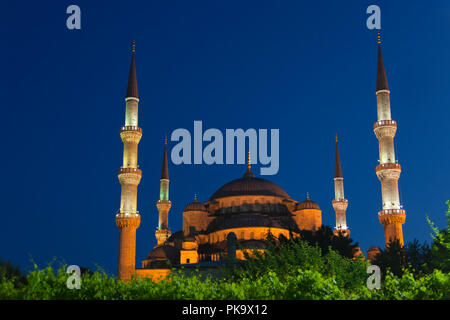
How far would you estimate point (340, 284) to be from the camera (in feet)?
58.0

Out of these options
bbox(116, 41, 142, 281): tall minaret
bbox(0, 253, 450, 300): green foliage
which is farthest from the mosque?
bbox(0, 253, 450, 300): green foliage

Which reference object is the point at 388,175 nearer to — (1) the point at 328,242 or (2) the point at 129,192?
(1) the point at 328,242

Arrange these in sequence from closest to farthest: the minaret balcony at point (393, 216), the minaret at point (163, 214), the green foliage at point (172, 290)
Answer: the green foliage at point (172, 290) < the minaret balcony at point (393, 216) < the minaret at point (163, 214)

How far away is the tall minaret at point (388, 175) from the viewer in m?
36.7

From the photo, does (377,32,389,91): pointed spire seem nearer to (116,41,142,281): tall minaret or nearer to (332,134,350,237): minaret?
(332,134,350,237): minaret

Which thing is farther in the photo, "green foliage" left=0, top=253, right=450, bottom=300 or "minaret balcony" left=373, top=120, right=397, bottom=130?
"minaret balcony" left=373, top=120, right=397, bottom=130

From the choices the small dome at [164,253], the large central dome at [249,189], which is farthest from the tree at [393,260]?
the large central dome at [249,189]

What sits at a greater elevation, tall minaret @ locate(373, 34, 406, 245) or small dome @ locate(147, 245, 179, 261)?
tall minaret @ locate(373, 34, 406, 245)

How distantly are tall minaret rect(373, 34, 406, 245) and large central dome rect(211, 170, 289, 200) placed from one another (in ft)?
42.8

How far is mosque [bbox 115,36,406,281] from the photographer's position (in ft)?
122

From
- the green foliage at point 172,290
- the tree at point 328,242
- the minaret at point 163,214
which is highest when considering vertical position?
the minaret at point 163,214
